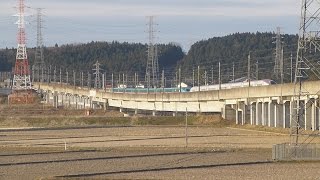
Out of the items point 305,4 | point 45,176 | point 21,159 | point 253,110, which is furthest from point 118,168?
point 253,110

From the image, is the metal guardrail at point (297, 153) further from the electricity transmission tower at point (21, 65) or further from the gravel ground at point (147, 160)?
the electricity transmission tower at point (21, 65)

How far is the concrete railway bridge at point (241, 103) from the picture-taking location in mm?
55225

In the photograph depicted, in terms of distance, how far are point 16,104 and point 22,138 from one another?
75293mm

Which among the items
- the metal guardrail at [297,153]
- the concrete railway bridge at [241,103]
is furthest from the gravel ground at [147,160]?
the concrete railway bridge at [241,103]

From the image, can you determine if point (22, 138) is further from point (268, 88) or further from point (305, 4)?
point (305, 4)

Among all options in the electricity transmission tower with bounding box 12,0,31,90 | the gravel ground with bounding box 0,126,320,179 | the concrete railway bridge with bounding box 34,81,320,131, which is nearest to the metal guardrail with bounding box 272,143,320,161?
the gravel ground with bounding box 0,126,320,179

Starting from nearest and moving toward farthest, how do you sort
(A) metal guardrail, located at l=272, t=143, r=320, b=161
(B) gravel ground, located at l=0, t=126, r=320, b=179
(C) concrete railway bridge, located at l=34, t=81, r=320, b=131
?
(B) gravel ground, located at l=0, t=126, r=320, b=179 < (A) metal guardrail, located at l=272, t=143, r=320, b=161 < (C) concrete railway bridge, located at l=34, t=81, r=320, b=131

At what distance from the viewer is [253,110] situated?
76625 millimetres

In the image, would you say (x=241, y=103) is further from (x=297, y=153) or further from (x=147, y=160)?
(x=297, y=153)

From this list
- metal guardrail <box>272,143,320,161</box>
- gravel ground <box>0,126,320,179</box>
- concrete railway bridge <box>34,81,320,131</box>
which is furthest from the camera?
concrete railway bridge <box>34,81,320,131</box>

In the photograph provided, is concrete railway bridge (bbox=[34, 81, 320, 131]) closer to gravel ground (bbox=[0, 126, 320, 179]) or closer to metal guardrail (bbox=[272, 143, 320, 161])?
metal guardrail (bbox=[272, 143, 320, 161])

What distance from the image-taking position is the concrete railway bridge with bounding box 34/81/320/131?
181 feet

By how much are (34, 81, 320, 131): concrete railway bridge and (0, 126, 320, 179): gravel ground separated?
3952 mm

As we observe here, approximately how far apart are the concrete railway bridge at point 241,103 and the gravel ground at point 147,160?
3.95 meters
